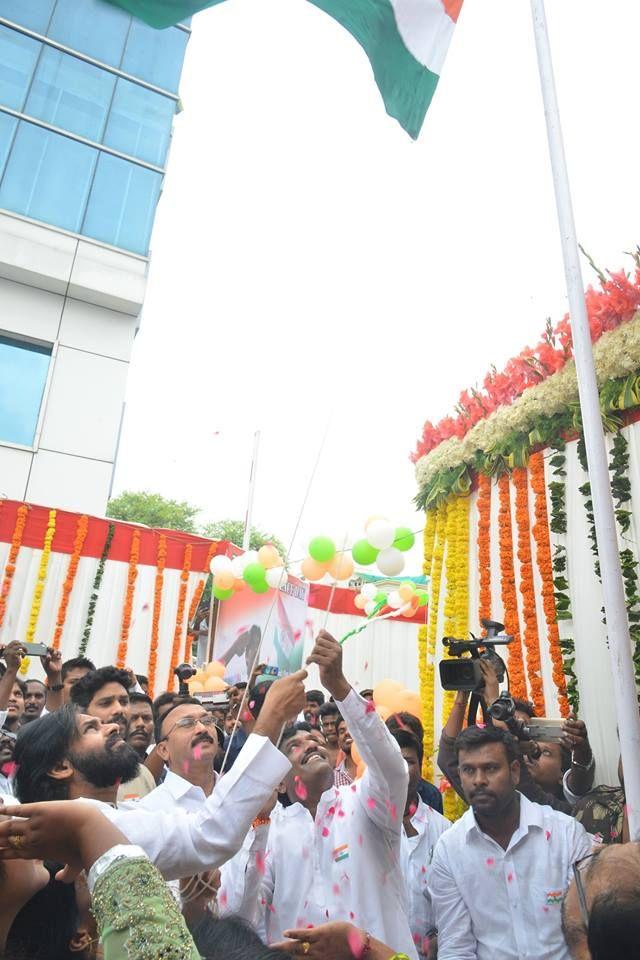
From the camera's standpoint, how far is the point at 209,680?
7.17 m

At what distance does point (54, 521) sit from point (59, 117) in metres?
8.41

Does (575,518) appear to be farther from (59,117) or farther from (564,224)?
(59,117)

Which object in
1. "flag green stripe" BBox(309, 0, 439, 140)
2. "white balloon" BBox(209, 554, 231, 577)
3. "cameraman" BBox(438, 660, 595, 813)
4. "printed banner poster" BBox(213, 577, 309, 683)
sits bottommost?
"cameraman" BBox(438, 660, 595, 813)

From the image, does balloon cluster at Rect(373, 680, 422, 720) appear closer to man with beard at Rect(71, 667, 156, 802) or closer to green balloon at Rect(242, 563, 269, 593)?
green balloon at Rect(242, 563, 269, 593)

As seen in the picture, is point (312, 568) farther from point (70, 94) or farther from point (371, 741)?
point (70, 94)

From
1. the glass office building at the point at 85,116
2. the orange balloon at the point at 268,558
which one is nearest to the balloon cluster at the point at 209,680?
the orange balloon at the point at 268,558

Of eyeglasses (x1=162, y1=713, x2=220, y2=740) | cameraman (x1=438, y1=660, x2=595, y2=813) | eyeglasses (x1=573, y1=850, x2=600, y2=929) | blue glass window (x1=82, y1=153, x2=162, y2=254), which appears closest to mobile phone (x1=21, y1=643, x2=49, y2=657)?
eyeglasses (x1=162, y1=713, x2=220, y2=740)

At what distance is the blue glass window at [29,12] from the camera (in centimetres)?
1208

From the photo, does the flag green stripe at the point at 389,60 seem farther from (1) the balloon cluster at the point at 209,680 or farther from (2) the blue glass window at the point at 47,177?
(2) the blue glass window at the point at 47,177

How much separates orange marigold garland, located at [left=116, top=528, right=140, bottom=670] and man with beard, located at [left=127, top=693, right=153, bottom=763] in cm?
449

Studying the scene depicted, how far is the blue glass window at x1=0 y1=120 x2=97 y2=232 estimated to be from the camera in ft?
37.3

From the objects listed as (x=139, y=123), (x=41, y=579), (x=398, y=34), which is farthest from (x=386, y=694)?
(x=139, y=123)

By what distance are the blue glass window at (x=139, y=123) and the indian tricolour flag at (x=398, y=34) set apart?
384 inches

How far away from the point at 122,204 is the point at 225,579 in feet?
27.2
